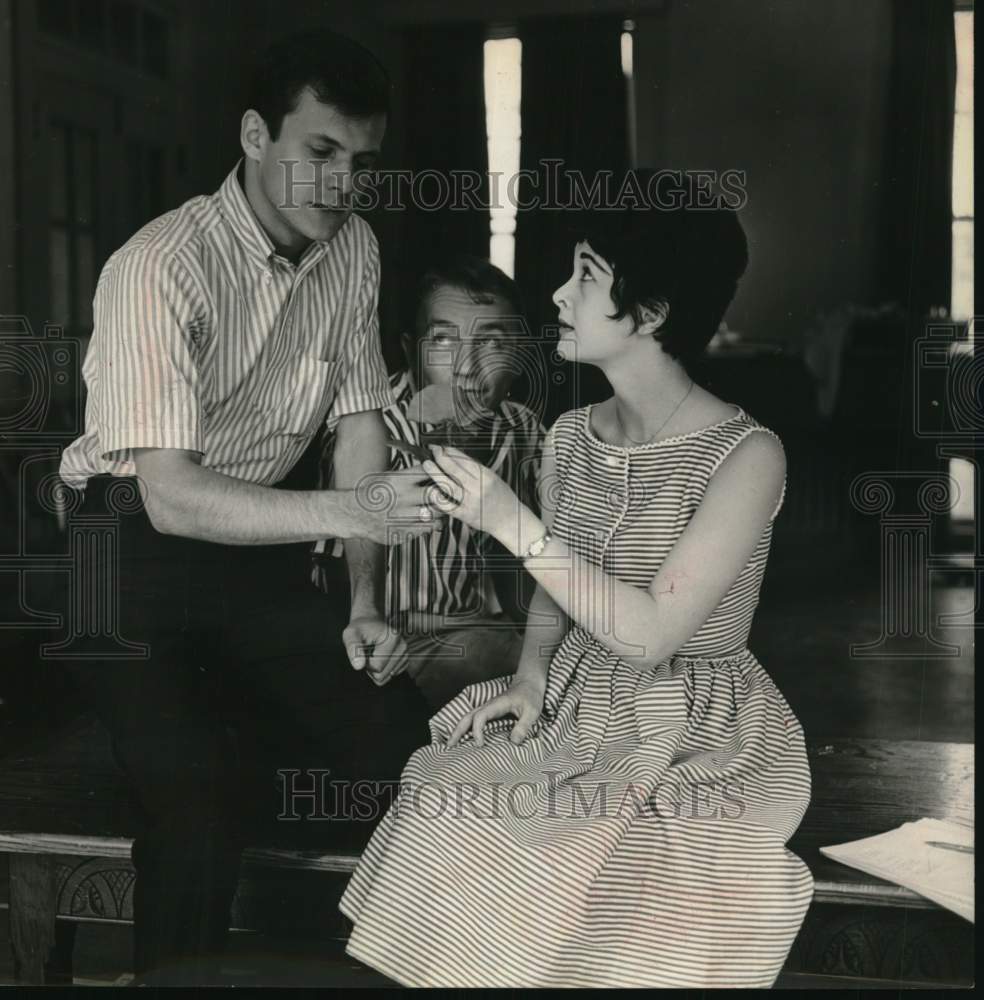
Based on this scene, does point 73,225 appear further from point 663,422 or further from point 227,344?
point 663,422

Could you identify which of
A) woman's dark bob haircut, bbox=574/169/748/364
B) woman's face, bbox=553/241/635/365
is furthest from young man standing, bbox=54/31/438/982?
woman's dark bob haircut, bbox=574/169/748/364

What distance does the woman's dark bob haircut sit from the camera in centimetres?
233

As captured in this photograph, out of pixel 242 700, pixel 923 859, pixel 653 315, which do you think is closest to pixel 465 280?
pixel 653 315

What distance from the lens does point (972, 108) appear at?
249 cm

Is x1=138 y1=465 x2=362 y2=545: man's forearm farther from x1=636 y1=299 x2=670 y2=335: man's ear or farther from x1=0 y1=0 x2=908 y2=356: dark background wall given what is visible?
x1=636 y1=299 x2=670 y2=335: man's ear

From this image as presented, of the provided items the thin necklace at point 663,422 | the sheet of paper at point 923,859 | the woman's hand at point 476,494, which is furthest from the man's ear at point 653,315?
the sheet of paper at point 923,859

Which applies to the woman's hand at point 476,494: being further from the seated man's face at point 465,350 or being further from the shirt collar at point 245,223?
the shirt collar at point 245,223

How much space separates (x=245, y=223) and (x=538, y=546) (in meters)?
0.88

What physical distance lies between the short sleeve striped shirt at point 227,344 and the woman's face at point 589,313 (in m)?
0.39

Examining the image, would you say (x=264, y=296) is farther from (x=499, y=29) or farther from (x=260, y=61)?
(x=499, y=29)

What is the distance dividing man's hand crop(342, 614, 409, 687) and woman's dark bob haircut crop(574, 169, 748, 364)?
0.82 meters

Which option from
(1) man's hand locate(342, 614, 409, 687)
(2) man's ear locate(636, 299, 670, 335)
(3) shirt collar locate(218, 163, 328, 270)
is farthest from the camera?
(1) man's hand locate(342, 614, 409, 687)

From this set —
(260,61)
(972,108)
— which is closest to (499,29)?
(260,61)

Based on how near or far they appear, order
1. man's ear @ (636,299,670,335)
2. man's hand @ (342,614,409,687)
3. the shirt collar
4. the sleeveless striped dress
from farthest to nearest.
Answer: man's hand @ (342,614,409,687), the shirt collar, man's ear @ (636,299,670,335), the sleeveless striped dress
